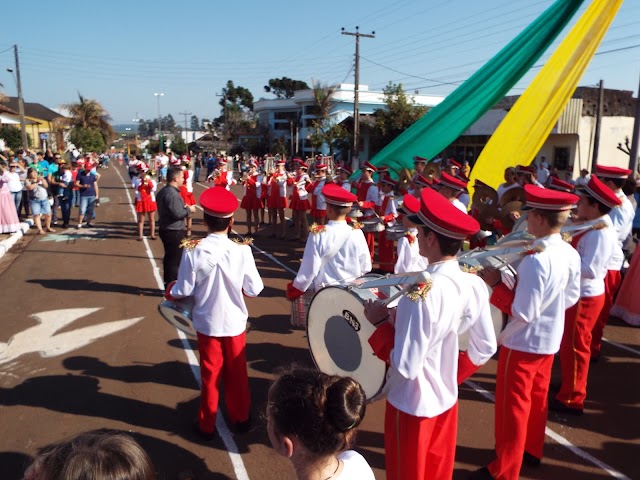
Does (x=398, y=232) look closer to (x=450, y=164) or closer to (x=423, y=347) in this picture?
(x=423, y=347)

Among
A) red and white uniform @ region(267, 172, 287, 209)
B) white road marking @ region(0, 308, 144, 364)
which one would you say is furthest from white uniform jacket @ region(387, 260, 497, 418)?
red and white uniform @ region(267, 172, 287, 209)

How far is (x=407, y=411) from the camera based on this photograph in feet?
9.11

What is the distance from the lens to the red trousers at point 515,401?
350 cm

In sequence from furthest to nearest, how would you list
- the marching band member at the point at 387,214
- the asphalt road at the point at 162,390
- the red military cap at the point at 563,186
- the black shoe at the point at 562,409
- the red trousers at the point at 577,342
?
the marching band member at the point at 387,214 → the red military cap at the point at 563,186 → the black shoe at the point at 562,409 → the red trousers at the point at 577,342 → the asphalt road at the point at 162,390

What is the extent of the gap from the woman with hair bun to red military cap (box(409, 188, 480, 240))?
1221mm

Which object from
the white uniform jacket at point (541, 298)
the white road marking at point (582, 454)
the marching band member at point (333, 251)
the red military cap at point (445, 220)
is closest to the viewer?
the red military cap at point (445, 220)

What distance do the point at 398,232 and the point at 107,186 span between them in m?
27.1

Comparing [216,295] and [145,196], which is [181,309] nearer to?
Answer: [216,295]

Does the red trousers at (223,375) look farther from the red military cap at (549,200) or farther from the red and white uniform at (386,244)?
the red and white uniform at (386,244)

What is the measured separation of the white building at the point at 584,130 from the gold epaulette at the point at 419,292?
22.8 m

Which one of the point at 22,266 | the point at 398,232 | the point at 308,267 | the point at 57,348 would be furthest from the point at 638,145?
the point at 22,266

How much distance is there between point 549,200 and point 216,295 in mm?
2716

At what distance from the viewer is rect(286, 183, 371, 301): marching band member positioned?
487 centimetres

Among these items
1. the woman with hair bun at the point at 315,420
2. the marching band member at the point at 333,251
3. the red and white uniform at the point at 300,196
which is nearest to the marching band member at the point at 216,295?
the marching band member at the point at 333,251
